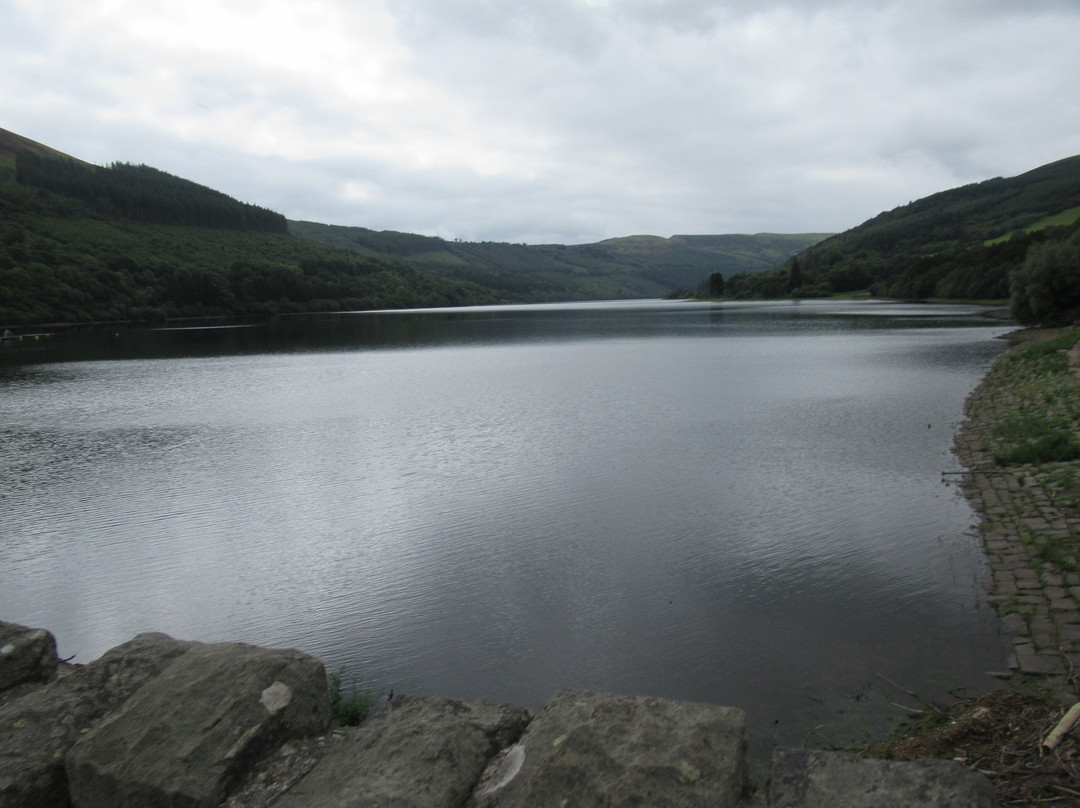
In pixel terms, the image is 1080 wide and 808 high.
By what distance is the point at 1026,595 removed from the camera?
27.5 feet

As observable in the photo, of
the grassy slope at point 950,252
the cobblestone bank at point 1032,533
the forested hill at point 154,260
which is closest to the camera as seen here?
the cobblestone bank at point 1032,533

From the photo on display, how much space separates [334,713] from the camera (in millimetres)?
6371

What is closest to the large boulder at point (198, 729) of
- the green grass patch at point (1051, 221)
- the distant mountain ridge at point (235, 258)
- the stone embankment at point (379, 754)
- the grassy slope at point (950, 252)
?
the stone embankment at point (379, 754)

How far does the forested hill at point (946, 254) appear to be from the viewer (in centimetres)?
9531

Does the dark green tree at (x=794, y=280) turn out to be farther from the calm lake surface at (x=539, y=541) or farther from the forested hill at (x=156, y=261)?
the calm lake surface at (x=539, y=541)

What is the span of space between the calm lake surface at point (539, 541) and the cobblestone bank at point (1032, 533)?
33cm

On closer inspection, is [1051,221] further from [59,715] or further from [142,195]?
[142,195]

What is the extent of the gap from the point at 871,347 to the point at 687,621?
129 ft

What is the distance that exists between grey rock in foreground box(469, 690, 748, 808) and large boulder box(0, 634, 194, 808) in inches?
75.3

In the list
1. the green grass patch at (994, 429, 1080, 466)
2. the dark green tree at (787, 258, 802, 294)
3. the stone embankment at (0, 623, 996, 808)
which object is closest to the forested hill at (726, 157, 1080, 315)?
the dark green tree at (787, 258, 802, 294)

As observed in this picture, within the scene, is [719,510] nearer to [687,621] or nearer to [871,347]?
[687,621]

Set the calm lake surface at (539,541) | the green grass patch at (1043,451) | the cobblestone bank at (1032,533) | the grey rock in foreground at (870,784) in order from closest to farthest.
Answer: the grey rock in foreground at (870,784)
the cobblestone bank at (1032,533)
the calm lake surface at (539,541)
the green grass patch at (1043,451)

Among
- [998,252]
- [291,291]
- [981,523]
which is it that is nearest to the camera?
[981,523]

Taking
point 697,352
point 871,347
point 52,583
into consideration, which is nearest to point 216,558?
point 52,583
